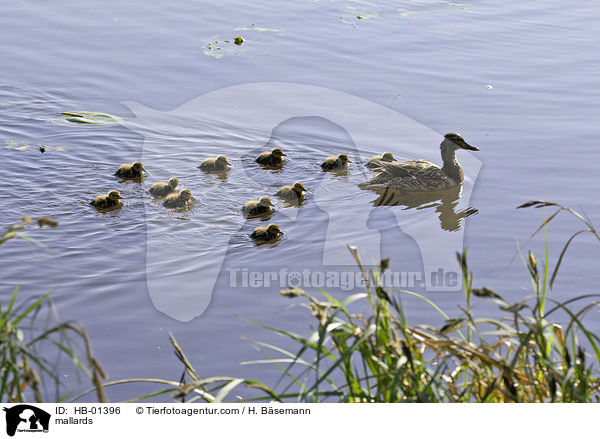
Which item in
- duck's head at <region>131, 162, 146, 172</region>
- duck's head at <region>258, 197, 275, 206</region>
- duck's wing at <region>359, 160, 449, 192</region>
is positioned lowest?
duck's head at <region>258, 197, 275, 206</region>

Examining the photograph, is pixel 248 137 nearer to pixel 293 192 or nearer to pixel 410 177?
pixel 293 192

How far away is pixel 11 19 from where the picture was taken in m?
11.2

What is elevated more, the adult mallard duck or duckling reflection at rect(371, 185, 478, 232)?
the adult mallard duck

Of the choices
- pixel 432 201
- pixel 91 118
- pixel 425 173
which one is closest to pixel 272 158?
pixel 425 173

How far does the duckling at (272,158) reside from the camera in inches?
296

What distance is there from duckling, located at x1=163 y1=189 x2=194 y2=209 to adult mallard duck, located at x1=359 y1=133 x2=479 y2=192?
1686mm

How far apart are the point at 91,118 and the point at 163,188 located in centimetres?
194

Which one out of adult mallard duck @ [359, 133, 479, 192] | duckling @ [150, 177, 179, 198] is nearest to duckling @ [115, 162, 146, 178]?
duckling @ [150, 177, 179, 198]

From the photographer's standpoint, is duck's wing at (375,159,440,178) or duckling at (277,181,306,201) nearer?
duckling at (277,181,306,201)

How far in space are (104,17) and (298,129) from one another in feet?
15.9

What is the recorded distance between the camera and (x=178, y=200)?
652 cm

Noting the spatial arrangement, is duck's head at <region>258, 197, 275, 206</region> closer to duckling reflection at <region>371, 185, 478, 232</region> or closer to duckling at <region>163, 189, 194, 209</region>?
duckling at <region>163, 189, 194, 209</region>

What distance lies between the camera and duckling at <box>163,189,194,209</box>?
6.50m
